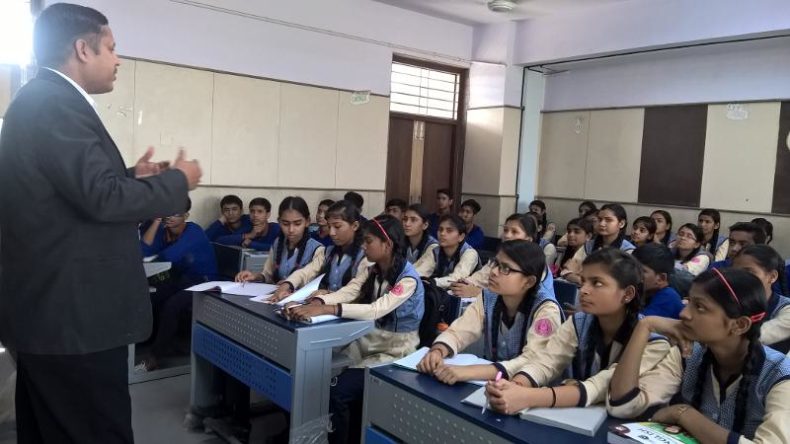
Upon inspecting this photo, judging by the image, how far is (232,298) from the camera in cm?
248

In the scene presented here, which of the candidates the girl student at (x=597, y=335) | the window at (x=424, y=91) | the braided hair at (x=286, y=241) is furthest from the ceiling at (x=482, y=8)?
the girl student at (x=597, y=335)

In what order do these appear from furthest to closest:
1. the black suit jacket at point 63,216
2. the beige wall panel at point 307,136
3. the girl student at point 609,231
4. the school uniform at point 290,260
Answer: the beige wall panel at point 307,136, the girl student at point 609,231, the school uniform at point 290,260, the black suit jacket at point 63,216

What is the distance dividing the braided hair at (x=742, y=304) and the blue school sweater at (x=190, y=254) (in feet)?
10.4

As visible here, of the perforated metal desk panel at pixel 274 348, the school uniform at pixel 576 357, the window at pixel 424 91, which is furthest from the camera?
the window at pixel 424 91

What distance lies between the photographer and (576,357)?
1736 millimetres

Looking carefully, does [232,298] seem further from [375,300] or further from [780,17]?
[780,17]

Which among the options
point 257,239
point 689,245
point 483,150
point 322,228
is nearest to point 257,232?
point 257,239

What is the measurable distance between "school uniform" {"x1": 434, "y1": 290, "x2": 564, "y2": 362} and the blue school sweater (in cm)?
241

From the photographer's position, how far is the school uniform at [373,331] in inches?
87.3

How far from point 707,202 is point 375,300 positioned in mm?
4422

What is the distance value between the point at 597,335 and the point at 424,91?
209 inches

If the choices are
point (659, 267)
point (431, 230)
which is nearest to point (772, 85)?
point (431, 230)

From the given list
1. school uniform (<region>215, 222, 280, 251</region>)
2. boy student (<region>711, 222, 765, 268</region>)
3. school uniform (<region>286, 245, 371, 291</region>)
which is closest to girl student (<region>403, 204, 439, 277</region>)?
school uniform (<region>286, 245, 371, 291</region>)

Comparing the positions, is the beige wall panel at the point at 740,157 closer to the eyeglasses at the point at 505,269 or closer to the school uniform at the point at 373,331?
the school uniform at the point at 373,331
